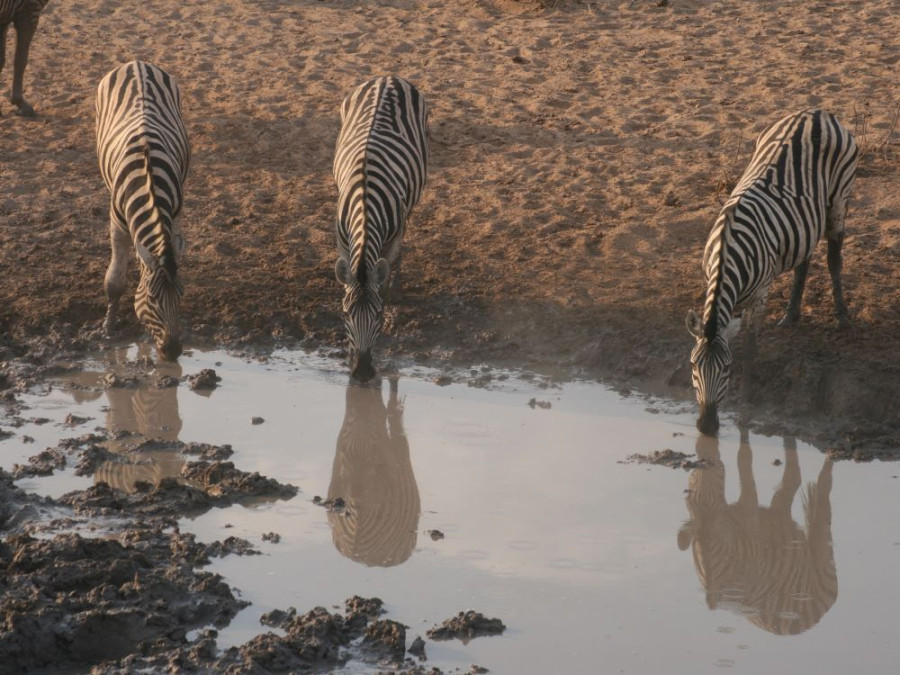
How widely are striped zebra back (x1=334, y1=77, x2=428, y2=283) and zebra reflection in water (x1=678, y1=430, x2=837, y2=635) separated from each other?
2663 millimetres

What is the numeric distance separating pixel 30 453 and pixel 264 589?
227 centimetres

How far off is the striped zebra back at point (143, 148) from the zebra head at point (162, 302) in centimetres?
9

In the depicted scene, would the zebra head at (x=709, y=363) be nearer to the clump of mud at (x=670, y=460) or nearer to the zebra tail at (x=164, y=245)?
the clump of mud at (x=670, y=460)

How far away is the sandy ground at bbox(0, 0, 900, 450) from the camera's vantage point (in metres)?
9.05

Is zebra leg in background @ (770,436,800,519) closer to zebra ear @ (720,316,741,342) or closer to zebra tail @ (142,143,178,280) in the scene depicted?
zebra ear @ (720,316,741,342)

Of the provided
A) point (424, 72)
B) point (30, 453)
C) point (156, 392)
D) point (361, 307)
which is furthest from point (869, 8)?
point (30, 453)

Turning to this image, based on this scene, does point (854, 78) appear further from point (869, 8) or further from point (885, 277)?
point (885, 277)

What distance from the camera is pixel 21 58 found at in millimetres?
12617

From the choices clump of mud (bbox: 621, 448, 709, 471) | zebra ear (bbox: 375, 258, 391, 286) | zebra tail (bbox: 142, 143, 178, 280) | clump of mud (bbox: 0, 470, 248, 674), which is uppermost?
zebra tail (bbox: 142, 143, 178, 280)

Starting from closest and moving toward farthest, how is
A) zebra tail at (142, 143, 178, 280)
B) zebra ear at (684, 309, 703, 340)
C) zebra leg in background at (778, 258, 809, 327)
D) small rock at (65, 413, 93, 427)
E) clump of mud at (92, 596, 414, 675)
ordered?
1. clump of mud at (92, 596, 414, 675)
2. zebra ear at (684, 309, 703, 340)
3. small rock at (65, 413, 93, 427)
4. zebra tail at (142, 143, 178, 280)
5. zebra leg in background at (778, 258, 809, 327)

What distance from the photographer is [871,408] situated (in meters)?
8.06

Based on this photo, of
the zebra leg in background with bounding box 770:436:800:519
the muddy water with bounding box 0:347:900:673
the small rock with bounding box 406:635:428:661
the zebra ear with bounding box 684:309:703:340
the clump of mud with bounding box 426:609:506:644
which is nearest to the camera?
the small rock with bounding box 406:635:428:661

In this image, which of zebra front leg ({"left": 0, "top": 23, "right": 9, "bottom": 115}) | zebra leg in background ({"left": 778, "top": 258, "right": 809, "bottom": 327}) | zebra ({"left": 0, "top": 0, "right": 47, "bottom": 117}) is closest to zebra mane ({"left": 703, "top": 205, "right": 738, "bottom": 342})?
zebra leg in background ({"left": 778, "top": 258, "right": 809, "bottom": 327})

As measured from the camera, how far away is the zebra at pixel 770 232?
758 cm
